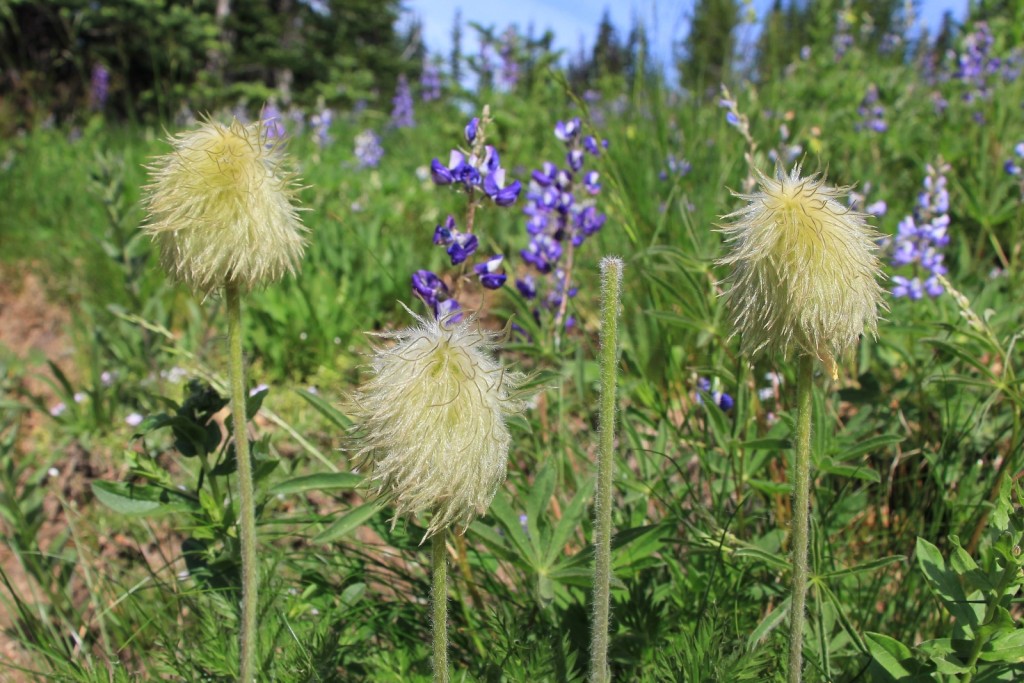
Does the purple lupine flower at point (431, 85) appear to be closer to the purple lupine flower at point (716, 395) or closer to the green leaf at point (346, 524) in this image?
the purple lupine flower at point (716, 395)

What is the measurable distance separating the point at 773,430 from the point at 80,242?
4.09m

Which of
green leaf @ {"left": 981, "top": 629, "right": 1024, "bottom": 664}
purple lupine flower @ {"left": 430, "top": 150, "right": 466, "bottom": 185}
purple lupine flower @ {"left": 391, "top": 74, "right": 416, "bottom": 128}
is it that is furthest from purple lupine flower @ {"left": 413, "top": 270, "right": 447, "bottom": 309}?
purple lupine flower @ {"left": 391, "top": 74, "right": 416, "bottom": 128}

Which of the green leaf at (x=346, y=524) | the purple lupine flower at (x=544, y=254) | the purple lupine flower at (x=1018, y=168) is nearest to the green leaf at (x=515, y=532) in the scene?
the green leaf at (x=346, y=524)

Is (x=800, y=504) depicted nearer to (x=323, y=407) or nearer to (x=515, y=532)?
(x=515, y=532)

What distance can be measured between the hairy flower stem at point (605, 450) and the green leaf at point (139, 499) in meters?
0.94

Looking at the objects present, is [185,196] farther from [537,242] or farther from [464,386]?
[537,242]

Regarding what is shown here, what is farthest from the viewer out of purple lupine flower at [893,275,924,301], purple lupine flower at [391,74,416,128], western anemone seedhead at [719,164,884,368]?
purple lupine flower at [391,74,416,128]

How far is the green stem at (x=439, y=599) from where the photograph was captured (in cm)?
107

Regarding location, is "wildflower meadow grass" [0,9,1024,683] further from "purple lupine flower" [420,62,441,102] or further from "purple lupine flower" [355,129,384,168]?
"purple lupine flower" [420,62,441,102]

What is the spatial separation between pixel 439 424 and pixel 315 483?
0.69 m

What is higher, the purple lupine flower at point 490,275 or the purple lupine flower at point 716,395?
the purple lupine flower at point 490,275

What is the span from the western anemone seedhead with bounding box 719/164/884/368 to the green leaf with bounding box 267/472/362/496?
0.84 m

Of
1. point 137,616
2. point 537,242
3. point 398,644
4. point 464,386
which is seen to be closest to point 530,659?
point 398,644

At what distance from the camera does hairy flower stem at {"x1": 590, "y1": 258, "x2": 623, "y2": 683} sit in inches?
36.7
